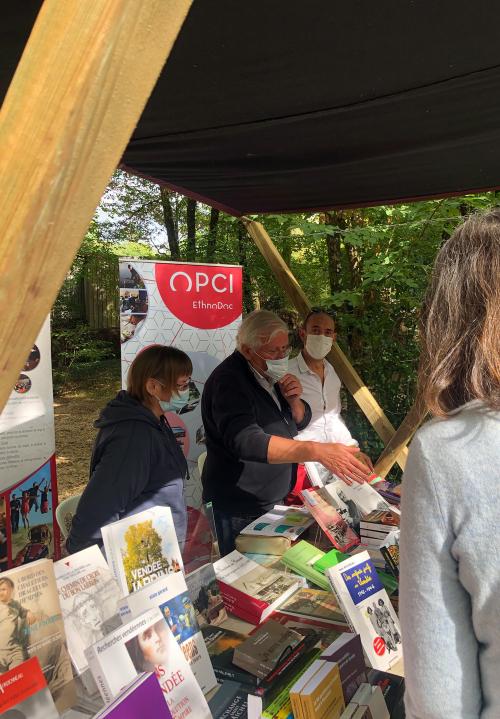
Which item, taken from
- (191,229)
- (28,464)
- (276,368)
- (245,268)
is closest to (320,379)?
(276,368)

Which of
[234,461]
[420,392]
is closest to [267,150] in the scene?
[234,461]

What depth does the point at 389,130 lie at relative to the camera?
2504 millimetres

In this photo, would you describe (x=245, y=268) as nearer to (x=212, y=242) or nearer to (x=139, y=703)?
(x=212, y=242)

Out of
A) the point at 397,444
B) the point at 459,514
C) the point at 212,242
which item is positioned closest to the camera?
the point at 459,514

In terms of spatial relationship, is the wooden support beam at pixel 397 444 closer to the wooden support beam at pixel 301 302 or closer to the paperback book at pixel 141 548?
the wooden support beam at pixel 301 302

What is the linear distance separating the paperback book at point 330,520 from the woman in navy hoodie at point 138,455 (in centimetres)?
52

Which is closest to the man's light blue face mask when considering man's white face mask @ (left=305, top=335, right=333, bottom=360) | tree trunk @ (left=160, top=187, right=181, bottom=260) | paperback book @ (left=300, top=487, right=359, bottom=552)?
paperback book @ (left=300, top=487, right=359, bottom=552)

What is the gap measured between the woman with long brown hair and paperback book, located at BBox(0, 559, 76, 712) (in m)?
0.76

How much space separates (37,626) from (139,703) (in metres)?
0.36

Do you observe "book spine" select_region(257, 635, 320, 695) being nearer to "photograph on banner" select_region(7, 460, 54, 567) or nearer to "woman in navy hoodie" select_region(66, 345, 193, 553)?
"woman in navy hoodie" select_region(66, 345, 193, 553)

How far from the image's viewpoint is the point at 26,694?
1.03m

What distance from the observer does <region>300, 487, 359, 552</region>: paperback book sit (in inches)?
80.4

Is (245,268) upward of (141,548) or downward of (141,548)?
upward

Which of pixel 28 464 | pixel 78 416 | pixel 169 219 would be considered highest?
pixel 169 219
